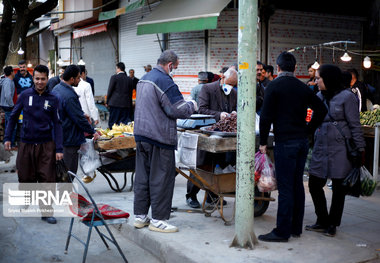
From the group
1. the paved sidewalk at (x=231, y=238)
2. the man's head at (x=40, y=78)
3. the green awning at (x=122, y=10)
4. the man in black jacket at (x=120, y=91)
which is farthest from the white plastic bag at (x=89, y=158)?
the green awning at (x=122, y=10)

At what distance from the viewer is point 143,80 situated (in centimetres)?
508

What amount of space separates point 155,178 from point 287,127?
1567 mm

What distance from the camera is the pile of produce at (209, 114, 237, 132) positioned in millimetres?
5264

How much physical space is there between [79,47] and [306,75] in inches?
541

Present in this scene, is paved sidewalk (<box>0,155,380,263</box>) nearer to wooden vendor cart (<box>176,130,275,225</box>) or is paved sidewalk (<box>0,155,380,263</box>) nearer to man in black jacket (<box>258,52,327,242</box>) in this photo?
wooden vendor cart (<box>176,130,275,225</box>)

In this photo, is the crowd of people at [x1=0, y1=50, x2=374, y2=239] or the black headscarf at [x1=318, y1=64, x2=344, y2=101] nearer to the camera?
the crowd of people at [x1=0, y1=50, x2=374, y2=239]

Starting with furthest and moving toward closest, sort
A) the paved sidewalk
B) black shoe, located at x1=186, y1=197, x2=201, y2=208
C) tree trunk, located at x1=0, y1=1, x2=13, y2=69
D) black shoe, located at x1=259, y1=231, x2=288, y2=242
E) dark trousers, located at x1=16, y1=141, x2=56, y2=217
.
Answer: tree trunk, located at x1=0, y1=1, x2=13, y2=69, black shoe, located at x1=186, y1=197, x2=201, y2=208, dark trousers, located at x1=16, y1=141, x2=56, y2=217, black shoe, located at x1=259, y1=231, x2=288, y2=242, the paved sidewalk

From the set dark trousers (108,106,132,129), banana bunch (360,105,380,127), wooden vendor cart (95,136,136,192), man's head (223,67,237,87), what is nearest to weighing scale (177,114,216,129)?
man's head (223,67,237,87)

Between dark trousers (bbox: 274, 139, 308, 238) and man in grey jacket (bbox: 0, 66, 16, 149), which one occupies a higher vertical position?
man in grey jacket (bbox: 0, 66, 16, 149)

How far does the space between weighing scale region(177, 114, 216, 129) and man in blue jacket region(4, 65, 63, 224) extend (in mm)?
1630

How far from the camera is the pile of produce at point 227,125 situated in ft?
17.3
